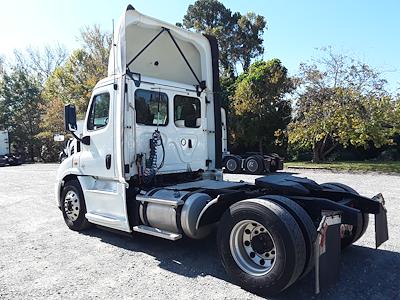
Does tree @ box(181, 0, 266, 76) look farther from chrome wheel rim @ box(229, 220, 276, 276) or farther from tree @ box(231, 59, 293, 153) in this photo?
chrome wheel rim @ box(229, 220, 276, 276)

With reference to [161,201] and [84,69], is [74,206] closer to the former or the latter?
[161,201]

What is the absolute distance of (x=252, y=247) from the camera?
4.29 metres

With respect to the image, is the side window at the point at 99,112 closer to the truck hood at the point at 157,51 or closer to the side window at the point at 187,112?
the truck hood at the point at 157,51

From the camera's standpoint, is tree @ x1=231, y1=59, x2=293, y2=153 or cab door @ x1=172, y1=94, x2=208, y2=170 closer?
cab door @ x1=172, y1=94, x2=208, y2=170

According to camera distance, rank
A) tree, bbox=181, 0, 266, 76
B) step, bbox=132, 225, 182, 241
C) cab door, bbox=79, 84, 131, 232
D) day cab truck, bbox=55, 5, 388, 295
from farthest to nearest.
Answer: tree, bbox=181, 0, 266, 76 < cab door, bbox=79, 84, 131, 232 < step, bbox=132, 225, 182, 241 < day cab truck, bbox=55, 5, 388, 295

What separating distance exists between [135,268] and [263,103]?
66.0 ft

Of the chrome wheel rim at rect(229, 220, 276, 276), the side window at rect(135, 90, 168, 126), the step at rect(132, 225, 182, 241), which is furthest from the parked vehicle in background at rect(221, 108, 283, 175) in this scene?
the chrome wheel rim at rect(229, 220, 276, 276)

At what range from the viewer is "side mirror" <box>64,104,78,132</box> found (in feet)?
20.1

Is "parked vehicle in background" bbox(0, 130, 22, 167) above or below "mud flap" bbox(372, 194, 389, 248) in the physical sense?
above

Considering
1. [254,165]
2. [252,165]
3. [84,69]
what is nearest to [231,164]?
[252,165]

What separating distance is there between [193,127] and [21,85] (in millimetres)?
39080

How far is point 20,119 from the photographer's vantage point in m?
38.7

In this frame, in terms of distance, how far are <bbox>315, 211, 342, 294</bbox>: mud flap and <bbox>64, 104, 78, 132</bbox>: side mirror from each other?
14.2 feet

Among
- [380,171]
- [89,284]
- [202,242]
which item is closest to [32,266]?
[89,284]
